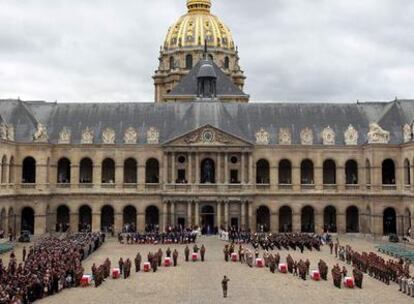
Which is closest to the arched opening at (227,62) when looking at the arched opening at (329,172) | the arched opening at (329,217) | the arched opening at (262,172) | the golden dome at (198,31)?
the golden dome at (198,31)

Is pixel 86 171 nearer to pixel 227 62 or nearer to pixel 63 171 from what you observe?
pixel 63 171

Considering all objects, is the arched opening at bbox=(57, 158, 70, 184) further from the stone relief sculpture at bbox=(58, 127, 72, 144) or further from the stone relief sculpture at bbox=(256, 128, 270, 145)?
the stone relief sculpture at bbox=(256, 128, 270, 145)

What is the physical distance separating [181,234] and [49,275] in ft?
91.1

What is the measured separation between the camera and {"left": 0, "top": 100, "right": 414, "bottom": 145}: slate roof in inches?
2953

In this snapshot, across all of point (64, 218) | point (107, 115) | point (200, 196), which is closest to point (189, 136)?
point (200, 196)

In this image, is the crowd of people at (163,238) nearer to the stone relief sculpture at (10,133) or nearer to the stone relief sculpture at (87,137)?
the stone relief sculpture at (87,137)

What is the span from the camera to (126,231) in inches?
2862

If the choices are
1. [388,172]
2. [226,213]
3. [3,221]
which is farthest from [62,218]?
A: [388,172]

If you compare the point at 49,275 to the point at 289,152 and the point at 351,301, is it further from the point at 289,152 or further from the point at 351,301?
the point at 289,152

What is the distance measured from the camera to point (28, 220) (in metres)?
73.2

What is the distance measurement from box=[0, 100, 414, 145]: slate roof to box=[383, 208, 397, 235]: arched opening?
8.45 metres

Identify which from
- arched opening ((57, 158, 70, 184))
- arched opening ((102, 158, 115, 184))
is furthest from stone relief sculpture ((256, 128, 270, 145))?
arched opening ((57, 158, 70, 184))

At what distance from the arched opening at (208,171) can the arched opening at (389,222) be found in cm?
2061

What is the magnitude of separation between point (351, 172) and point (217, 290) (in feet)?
141
